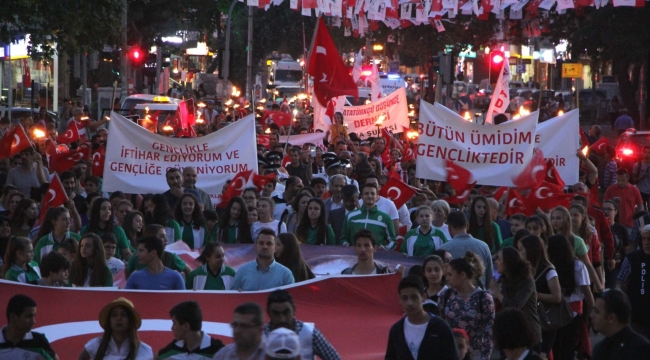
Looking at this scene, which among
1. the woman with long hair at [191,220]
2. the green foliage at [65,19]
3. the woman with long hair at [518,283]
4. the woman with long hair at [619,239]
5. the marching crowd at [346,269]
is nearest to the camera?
the marching crowd at [346,269]

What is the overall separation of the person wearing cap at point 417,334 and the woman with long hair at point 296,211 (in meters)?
4.89

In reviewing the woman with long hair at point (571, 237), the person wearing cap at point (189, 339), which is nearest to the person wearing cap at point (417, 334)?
the person wearing cap at point (189, 339)

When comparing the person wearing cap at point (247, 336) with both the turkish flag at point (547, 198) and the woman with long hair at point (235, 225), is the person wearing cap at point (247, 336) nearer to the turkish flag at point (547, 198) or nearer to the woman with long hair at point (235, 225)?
the woman with long hair at point (235, 225)

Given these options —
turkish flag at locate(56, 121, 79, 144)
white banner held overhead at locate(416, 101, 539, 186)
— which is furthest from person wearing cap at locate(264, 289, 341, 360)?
turkish flag at locate(56, 121, 79, 144)

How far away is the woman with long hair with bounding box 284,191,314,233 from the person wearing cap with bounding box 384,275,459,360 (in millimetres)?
4889

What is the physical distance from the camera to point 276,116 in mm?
29078

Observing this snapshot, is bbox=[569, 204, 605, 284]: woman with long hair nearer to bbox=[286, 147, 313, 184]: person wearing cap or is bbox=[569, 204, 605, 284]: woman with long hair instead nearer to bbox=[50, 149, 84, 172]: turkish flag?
bbox=[286, 147, 313, 184]: person wearing cap

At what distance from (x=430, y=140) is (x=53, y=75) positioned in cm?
3350

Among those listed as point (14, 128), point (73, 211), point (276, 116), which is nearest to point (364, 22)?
point (276, 116)

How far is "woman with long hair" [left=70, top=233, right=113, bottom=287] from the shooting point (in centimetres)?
888

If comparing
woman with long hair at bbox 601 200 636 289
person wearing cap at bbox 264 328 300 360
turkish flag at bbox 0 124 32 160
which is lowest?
woman with long hair at bbox 601 200 636 289

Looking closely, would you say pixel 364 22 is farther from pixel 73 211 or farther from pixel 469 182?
pixel 73 211

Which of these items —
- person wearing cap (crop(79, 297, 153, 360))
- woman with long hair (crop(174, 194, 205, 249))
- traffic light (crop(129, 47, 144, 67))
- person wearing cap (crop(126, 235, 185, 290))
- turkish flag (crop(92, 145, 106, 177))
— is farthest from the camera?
traffic light (crop(129, 47, 144, 67))

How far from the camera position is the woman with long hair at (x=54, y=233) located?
996 centimetres
